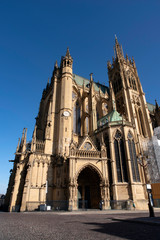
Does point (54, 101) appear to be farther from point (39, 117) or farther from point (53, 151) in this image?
point (53, 151)

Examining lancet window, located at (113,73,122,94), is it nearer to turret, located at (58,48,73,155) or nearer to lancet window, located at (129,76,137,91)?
lancet window, located at (129,76,137,91)

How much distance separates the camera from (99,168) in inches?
907

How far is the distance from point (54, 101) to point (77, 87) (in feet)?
27.7

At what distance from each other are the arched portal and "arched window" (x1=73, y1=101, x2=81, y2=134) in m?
9.79

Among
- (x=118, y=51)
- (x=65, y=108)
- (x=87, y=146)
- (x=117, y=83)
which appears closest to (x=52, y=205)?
(x=87, y=146)

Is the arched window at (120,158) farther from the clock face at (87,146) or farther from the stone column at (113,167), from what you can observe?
the clock face at (87,146)

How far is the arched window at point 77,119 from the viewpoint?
32.8 m

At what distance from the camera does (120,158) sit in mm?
24453

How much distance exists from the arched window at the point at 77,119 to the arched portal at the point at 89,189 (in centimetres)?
979

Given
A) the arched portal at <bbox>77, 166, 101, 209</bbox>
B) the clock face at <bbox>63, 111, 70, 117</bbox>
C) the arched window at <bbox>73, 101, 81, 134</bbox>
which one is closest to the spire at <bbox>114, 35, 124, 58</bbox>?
the arched window at <bbox>73, 101, 81, 134</bbox>

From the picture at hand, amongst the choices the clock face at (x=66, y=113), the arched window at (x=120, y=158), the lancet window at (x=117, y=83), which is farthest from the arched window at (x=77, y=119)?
the lancet window at (x=117, y=83)

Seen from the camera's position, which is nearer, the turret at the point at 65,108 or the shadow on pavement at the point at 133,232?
the shadow on pavement at the point at 133,232

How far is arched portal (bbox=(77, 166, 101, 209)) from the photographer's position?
77.4 feet

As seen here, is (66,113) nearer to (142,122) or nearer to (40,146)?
(40,146)
